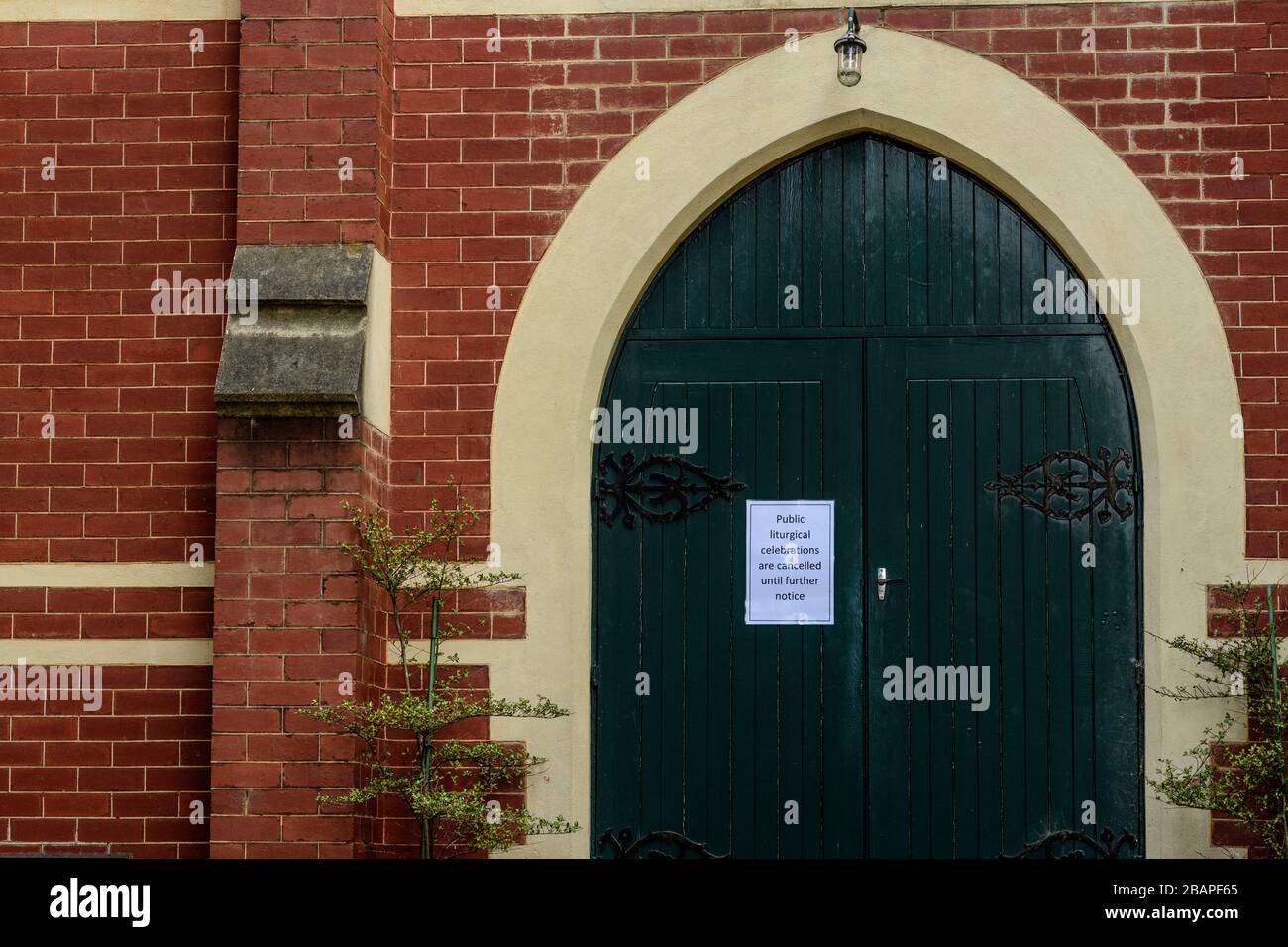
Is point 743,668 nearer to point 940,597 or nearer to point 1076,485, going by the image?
point 940,597

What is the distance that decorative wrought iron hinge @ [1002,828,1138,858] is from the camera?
8.25 m

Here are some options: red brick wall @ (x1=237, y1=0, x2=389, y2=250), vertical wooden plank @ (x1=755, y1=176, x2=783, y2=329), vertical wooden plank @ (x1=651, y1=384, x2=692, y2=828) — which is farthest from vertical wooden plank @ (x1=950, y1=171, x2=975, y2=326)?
red brick wall @ (x1=237, y1=0, x2=389, y2=250)

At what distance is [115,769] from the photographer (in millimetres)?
8555

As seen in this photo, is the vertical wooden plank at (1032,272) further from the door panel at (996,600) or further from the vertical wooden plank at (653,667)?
the vertical wooden plank at (653,667)

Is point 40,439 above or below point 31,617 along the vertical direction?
above

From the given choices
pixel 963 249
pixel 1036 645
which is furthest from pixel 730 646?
pixel 963 249

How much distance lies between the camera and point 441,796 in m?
7.79

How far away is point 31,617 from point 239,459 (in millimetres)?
1384

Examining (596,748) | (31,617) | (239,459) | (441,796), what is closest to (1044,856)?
(596,748)

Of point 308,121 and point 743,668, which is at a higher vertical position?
point 308,121

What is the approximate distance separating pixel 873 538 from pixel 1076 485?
0.96 meters

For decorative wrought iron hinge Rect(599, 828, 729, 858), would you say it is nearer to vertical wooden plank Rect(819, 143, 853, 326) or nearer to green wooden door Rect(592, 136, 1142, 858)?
green wooden door Rect(592, 136, 1142, 858)
